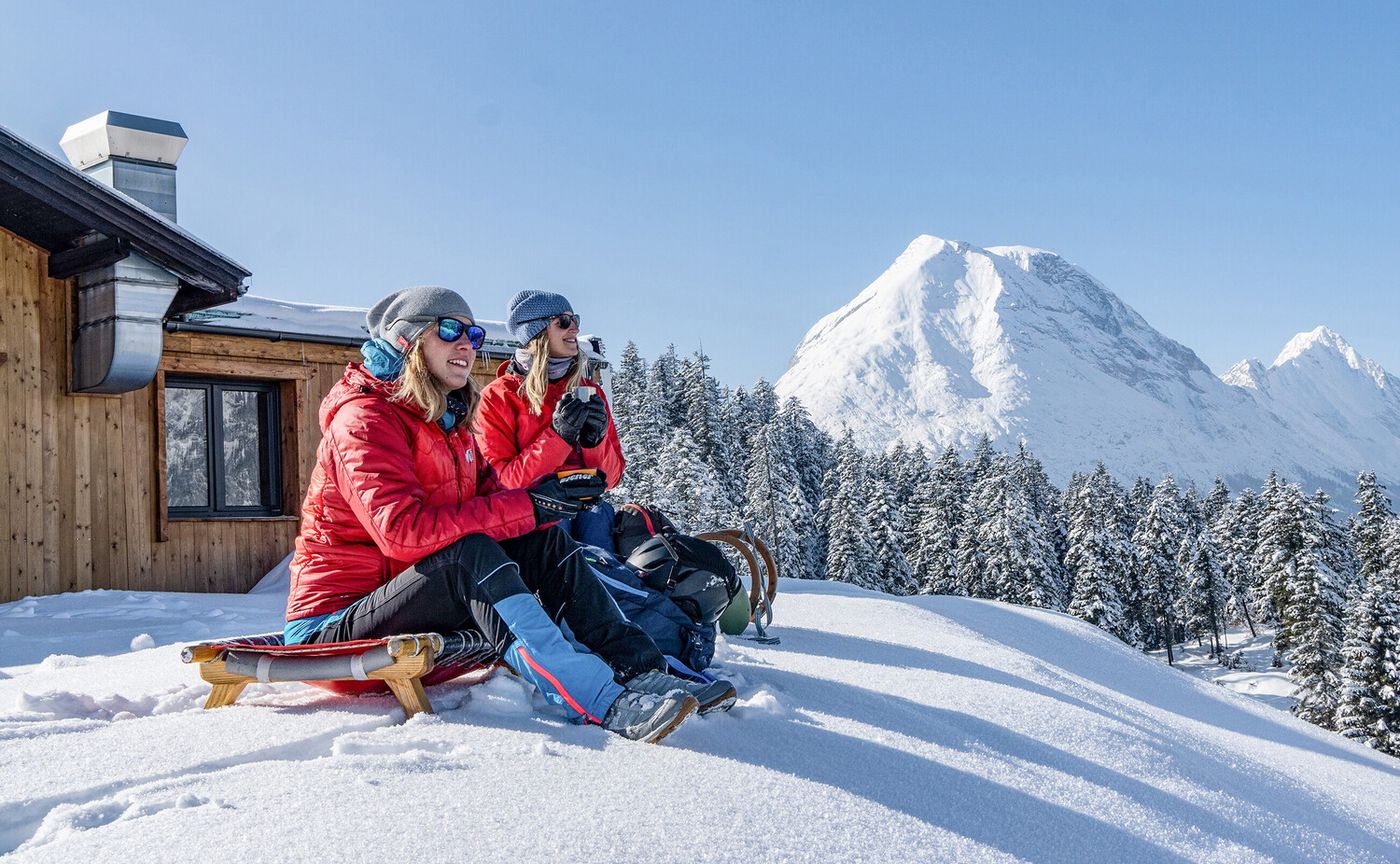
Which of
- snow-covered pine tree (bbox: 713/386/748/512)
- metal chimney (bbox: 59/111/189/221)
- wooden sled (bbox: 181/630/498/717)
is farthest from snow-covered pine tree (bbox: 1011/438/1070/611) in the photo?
wooden sled (bbox: 181/630/498/717)

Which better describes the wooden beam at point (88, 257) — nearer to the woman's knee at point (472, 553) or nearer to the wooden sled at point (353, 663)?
the wooden sled at point (353, 663)

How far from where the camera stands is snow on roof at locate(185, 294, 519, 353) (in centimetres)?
1087

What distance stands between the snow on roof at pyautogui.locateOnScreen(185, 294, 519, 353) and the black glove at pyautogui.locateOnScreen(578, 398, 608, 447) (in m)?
6.21

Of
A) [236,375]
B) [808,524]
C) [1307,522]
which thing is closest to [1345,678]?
[1307,522]

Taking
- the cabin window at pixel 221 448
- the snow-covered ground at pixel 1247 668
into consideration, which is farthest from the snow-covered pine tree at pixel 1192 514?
the cabin window at pixel 221 448

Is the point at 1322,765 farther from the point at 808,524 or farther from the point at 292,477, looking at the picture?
the point at 808,524

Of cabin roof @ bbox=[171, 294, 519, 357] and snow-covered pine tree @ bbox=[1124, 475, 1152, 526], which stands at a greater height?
cabin roof @ bbox=[171, 294, 519, 357]

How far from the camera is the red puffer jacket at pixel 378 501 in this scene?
132 inches

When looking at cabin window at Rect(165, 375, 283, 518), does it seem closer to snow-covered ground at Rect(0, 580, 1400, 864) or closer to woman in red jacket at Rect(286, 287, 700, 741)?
snow-covered ground at Rect(0, 580, 1400, 864)

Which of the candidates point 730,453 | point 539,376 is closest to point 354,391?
point 539,376

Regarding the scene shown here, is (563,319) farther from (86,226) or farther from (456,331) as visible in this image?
(86,226)

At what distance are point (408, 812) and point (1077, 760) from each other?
106 inches

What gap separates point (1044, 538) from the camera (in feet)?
155

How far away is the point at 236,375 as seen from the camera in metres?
11.1
